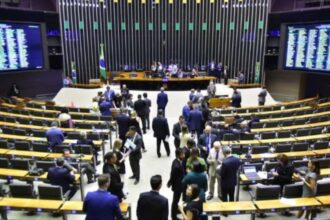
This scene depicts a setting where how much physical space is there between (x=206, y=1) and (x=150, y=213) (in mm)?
19724

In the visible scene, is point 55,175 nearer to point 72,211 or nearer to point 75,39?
point 72,211

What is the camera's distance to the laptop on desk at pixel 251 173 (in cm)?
611

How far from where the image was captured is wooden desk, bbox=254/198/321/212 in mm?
4969

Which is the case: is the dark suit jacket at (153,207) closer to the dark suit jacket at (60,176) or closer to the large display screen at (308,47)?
the dark suit jacket at (60,176)

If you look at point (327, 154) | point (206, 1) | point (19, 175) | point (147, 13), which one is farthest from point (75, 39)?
point (327, 154)

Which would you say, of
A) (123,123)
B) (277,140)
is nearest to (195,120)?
(123,123)

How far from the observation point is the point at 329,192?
18.1 feet

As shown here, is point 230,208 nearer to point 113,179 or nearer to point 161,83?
point 113,179

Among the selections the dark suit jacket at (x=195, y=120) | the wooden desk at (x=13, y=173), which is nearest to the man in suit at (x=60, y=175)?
the wooden desk at (x=13, y=173)

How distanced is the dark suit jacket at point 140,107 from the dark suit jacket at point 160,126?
246 centimetres

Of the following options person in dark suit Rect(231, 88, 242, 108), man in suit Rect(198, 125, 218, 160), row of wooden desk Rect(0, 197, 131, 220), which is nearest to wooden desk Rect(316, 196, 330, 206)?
man in suit Rect(198, 125, 218, 160)

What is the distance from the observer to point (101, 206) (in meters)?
3.67

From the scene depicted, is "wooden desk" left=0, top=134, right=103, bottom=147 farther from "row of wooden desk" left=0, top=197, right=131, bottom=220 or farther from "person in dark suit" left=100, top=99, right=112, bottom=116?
"row of wooden desk" left=0, top=197, right=131, bottom=220

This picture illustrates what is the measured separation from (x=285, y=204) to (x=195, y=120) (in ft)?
14.8
